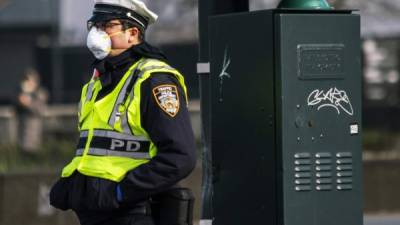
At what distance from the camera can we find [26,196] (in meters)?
11.8

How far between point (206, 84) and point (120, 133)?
113 centimetres

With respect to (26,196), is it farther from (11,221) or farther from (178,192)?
(178,192)

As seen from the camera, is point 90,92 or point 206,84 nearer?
point 90,92

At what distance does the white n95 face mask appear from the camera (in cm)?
495

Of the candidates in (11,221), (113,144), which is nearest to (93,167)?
(113,144)

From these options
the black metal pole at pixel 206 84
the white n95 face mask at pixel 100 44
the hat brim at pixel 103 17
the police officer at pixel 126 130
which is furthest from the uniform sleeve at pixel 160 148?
the black metal pole at pixel 206 84

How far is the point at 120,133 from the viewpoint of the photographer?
4832 millimetres

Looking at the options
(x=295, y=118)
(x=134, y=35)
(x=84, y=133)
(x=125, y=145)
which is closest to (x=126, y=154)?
(x=125, y=145)

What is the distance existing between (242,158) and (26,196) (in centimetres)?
678

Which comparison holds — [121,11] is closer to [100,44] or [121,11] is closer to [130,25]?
[130,25]

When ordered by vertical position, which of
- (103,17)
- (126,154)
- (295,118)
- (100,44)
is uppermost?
(103,17)

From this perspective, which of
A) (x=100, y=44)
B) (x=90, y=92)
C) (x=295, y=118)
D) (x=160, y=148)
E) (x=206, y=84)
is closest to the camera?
(x=160, y=148)

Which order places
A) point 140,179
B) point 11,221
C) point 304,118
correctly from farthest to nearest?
1. point 11,221
2. point 304,118
3. point 140,179

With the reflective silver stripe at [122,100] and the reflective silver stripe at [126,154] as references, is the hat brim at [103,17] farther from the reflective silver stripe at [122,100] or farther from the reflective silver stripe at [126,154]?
the reflective silver stripe at [126,154]
